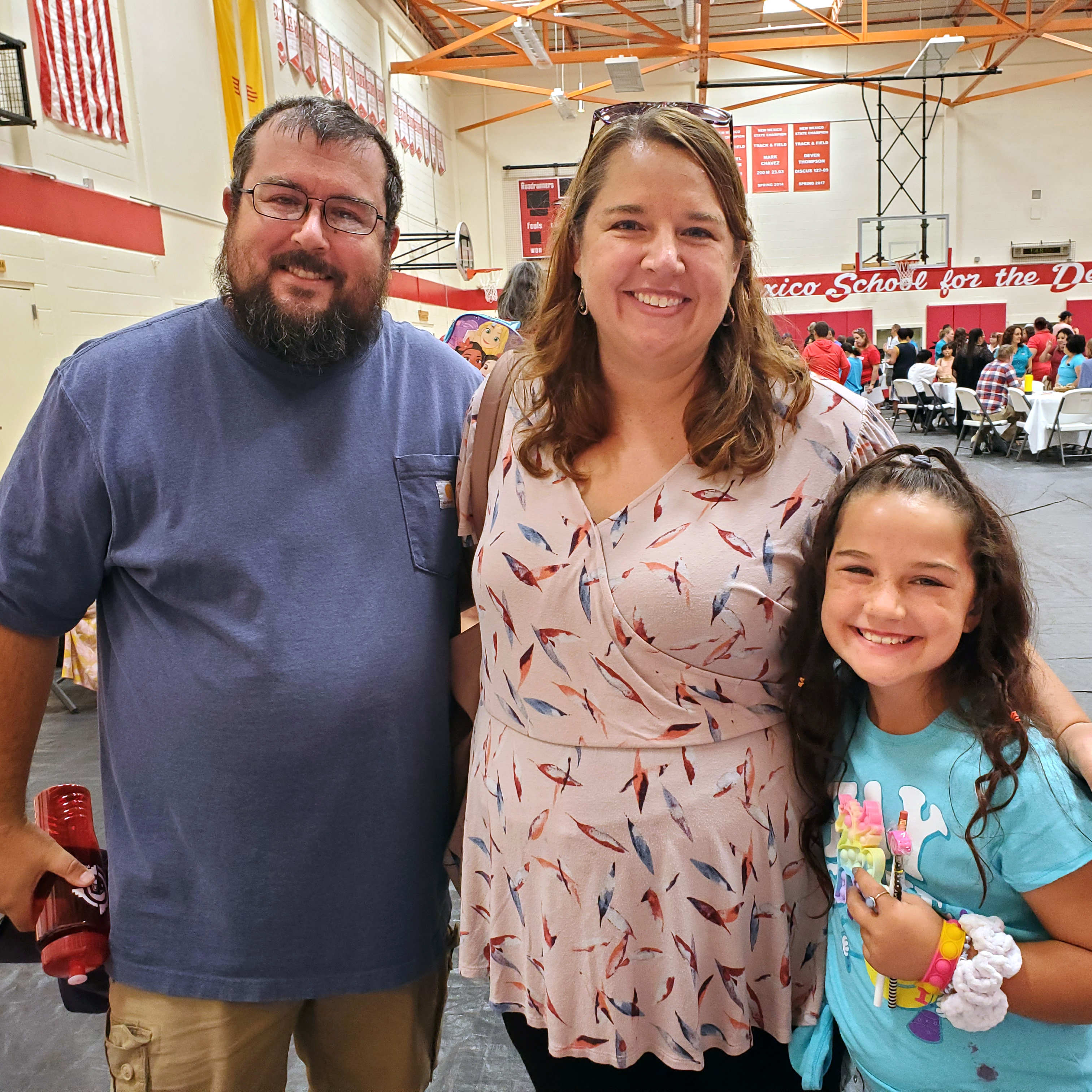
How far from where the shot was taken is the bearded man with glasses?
4.19 ft

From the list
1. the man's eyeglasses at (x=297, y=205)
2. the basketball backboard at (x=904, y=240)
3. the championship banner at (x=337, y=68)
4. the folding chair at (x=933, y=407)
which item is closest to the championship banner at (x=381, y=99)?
the championship banner at (x=337, y=68)

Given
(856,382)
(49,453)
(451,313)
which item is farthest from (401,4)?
(49,453)

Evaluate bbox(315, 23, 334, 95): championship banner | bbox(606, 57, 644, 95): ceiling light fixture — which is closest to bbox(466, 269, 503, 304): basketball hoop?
bbox(606, 57, 644, 95): ceiling light fixture

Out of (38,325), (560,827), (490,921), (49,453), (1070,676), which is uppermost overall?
(38,325)

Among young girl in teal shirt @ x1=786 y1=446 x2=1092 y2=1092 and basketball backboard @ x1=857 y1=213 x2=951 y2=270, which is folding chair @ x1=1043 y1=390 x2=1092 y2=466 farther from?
young girl in teal shirt @ x1=786 y1=446 x2=1092 y2=1092

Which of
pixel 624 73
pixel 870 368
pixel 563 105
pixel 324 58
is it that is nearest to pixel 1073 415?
pixel 870 368

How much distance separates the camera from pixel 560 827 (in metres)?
1.21

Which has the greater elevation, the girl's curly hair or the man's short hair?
the man's short hair

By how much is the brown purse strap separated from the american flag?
5297mm

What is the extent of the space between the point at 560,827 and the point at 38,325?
5.22m

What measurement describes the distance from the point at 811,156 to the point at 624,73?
650 cm

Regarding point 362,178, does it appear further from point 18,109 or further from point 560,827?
point 18,109

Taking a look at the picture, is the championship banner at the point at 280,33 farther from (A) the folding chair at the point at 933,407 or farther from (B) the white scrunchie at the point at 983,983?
(B) the white scrunchie at the point at 983,983

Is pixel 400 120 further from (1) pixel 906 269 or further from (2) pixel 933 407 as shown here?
(1) pixel 906 269
